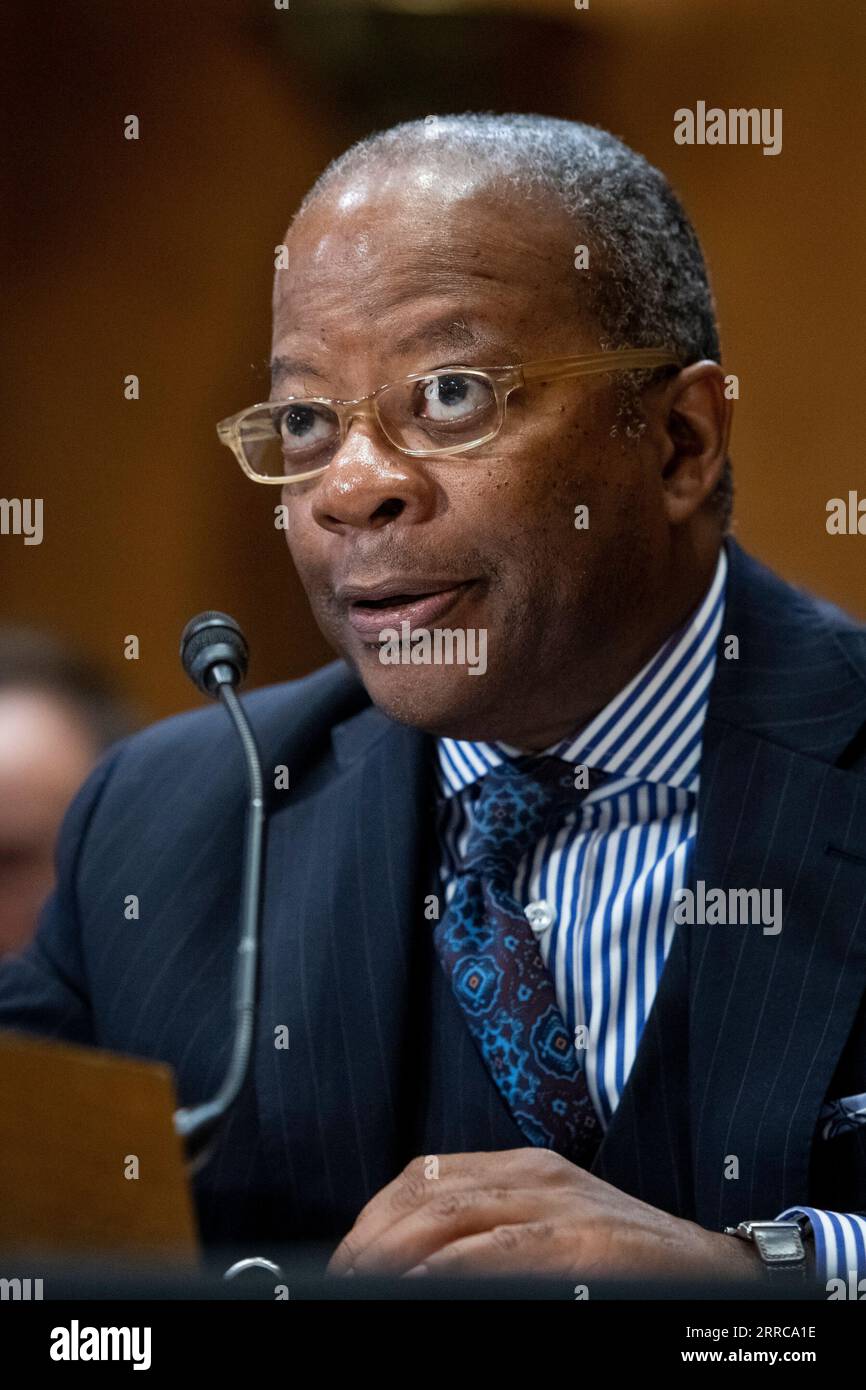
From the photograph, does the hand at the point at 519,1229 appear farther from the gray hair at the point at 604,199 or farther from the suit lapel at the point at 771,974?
the gray hair at the point at 604,199

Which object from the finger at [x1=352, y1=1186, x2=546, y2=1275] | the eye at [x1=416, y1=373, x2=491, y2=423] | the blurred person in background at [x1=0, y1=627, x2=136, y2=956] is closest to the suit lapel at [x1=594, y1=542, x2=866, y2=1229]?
the finger at [x1=352, y1=1186, x2=546, y2=1275]

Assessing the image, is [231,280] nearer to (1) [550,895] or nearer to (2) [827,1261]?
(1) [550,895]

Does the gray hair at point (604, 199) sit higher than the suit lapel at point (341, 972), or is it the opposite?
the gray hair at point (604, 199)

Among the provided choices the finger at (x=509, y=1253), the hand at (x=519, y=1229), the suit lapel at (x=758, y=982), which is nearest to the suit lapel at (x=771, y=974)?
the suit lapel at (x=758, y=982)

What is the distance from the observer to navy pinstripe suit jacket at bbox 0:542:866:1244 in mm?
A: 1122

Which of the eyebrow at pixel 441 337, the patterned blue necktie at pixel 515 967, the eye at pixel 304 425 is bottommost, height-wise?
the patterned blue necktie at pixel 515 967

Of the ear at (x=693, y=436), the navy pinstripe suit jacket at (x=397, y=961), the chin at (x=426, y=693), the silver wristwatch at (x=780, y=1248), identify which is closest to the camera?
the silver wristwatch at (x=780, y=1248)

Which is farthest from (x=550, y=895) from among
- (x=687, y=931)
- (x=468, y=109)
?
(x=468, y=109)

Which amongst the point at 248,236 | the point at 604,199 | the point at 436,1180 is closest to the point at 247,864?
the point at 436,1180

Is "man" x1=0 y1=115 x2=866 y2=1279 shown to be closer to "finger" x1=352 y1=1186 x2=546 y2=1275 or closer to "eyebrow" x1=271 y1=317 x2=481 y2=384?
"eyebrow" x1=271 y1=317 x2=481 y2=384

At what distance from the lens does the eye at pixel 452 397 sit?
1199 millimetres

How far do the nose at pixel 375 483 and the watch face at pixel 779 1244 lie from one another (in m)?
0.58

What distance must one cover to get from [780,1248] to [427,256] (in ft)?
2.51

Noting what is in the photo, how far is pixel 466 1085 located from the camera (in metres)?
1.20
